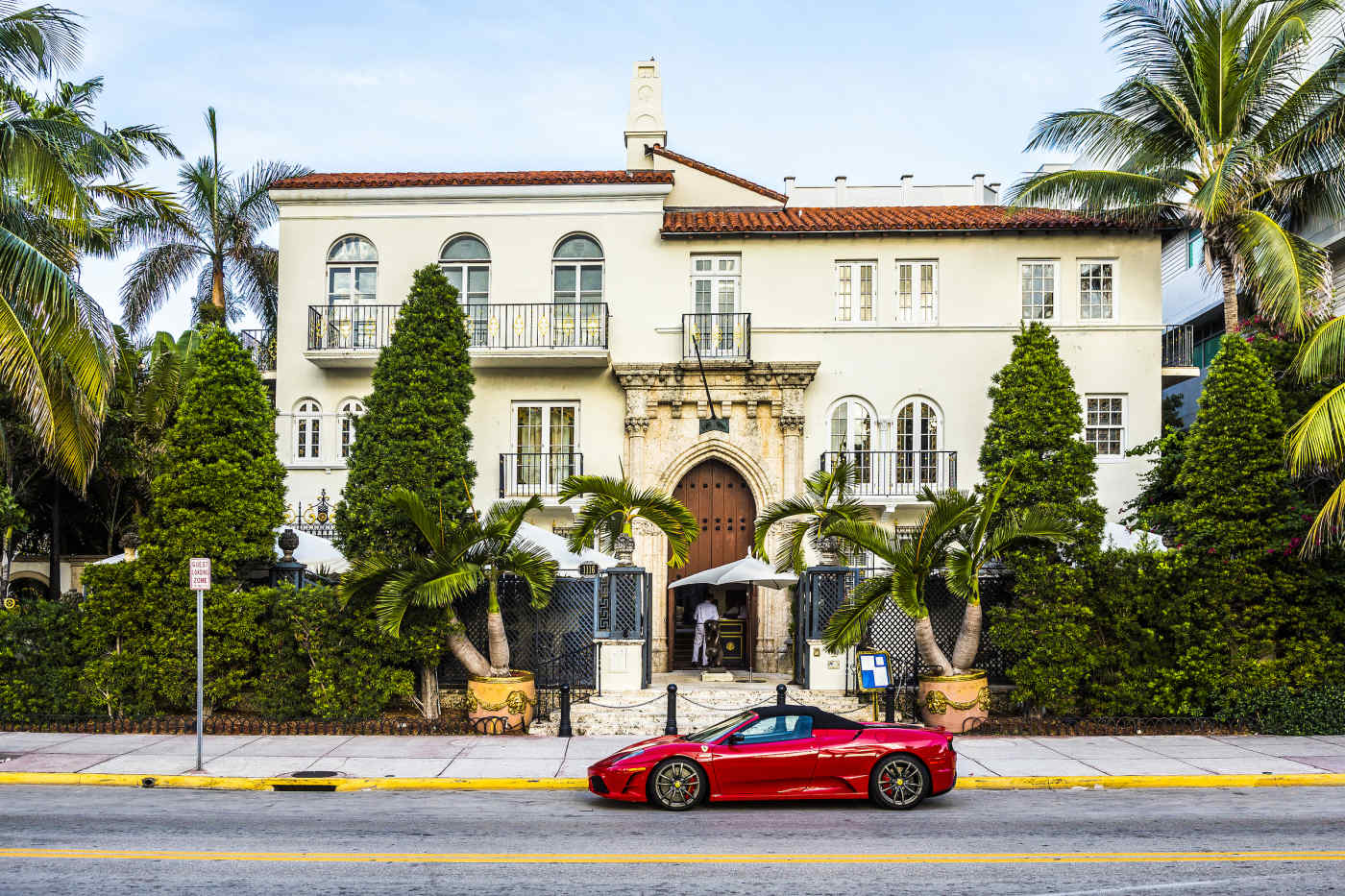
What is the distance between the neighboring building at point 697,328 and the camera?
2239cm

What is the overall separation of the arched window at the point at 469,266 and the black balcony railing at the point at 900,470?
8427mm

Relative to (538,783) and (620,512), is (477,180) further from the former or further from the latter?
(538,783)

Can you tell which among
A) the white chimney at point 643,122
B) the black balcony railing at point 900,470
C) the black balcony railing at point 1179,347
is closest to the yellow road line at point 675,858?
the black balcony railing at point 900,470

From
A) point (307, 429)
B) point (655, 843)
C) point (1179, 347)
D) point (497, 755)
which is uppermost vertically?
point (1179, 347)

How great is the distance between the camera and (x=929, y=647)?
15820 mm

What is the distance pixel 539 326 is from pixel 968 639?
37.7 feet

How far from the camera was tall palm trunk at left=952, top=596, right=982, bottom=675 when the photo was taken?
1605cm

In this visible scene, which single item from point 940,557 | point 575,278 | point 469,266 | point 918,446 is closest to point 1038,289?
point 918,446

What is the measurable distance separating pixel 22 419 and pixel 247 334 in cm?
515

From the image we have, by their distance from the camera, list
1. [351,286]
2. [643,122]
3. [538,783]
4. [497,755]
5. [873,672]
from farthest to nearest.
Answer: [643,122] → [351,286] → [873,672] → [497,755] → [538,783]

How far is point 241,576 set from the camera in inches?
654

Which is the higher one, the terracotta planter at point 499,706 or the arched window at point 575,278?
the arched window at point 575,278

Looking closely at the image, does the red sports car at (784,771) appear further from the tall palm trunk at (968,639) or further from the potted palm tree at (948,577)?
the tall palm trunk at (968,639)

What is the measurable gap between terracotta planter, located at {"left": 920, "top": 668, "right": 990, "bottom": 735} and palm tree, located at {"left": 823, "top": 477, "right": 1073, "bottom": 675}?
0.21 m
